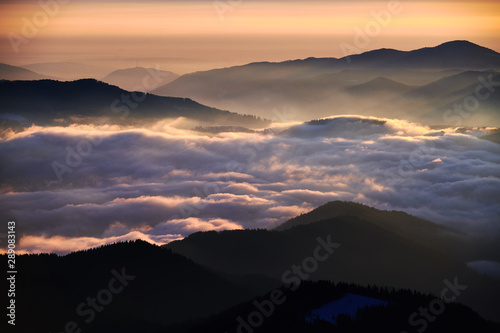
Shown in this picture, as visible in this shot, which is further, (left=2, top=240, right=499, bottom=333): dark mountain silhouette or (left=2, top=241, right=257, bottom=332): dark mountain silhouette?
(left=2, top=241, right=257, bottom=332): dark mountain silhouette

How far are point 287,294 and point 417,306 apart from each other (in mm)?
25859

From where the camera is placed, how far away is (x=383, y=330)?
116 metres

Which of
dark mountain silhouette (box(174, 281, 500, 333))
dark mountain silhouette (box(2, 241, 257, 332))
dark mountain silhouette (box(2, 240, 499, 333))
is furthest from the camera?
dark mountain silhouette (box(2, 241, 257, 332))

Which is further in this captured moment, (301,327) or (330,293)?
(330,293)

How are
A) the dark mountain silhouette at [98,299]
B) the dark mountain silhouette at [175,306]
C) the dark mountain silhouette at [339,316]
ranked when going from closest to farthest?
the dark mountain silhouette at [339,316]
the dark mountain silhouette at [175,306]
the dark mountain silhouette at [98,299]

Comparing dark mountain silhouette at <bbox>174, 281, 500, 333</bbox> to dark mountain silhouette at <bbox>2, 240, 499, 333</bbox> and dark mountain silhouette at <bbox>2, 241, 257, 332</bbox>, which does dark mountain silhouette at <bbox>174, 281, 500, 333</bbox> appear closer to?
dark mountain silhouette at <bbox>2, 240, 499, 333</bbox>

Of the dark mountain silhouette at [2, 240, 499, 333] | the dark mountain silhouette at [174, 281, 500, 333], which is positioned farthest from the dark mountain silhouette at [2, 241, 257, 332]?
the dark mountain silhouette at [174, 281, 500, 333]

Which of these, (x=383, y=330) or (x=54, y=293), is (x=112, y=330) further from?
(x=383, y=330)

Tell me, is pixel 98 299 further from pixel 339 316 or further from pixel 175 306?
pixel 339 316

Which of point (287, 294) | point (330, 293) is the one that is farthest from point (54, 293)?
point (330, 293)

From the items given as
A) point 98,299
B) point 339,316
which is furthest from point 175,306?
point 339,316

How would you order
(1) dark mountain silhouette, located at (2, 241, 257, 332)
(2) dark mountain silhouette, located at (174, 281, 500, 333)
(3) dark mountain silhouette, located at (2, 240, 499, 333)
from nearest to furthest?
(2) dark mountain silhouette, located at (174, 281, 500, 333) < (3) dark mountain silhouette, located at (2, 240, 499, 333) < (1) dark mountain silhouette, located at (2, 241, 257, 332)

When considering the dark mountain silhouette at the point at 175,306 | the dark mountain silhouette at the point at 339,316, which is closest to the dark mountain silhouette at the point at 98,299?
the dark mountain silhouette at the point at 175,306

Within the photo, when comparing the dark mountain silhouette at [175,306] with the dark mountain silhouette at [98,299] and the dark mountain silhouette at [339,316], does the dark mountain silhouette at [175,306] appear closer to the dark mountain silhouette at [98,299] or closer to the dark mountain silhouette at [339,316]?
the dark mountain silhouette at [98,299]
